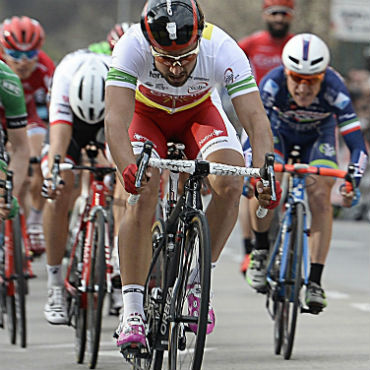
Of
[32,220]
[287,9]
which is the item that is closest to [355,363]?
[32,220]

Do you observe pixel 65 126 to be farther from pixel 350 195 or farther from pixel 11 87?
pixel 350 195

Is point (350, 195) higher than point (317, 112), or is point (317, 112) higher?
point (317, 112)

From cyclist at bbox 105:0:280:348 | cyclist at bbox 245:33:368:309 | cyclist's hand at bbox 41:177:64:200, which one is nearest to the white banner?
cyclist at bbox 245:33:368:309

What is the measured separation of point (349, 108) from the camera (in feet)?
28.6

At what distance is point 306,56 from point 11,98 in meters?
2.34

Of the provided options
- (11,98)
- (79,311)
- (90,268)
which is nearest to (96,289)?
(90,268)

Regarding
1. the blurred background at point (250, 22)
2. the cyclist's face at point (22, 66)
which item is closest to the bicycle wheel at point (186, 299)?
the cyclist's face at point (22, 66)

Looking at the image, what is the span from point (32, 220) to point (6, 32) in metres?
1.85

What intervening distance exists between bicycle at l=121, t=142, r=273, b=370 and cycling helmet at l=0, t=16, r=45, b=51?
5.06 meters

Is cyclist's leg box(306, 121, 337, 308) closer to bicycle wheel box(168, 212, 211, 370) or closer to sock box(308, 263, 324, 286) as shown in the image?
sock box(308, 263, 324, 286)

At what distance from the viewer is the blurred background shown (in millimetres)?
23484

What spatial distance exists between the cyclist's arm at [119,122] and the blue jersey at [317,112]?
8.67 ft

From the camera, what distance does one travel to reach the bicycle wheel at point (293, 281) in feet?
25.9

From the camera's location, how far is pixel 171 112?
677 centimetres
